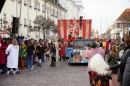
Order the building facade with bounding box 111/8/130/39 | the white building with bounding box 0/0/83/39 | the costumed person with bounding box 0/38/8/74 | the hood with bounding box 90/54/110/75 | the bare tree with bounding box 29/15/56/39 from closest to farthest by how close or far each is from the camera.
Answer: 1. the hood with bounding box 90/54/110/75
2. the costumed person with bounding box 0/38/8/74
3. the white building with bounding box 0/0/83/39
4. the bare tree with bounding box 29/15/56/39
5. the building facade with bounding box 111/8/130/39

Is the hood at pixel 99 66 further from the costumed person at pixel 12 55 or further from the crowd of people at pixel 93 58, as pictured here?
the costumed person at pixel 12 55

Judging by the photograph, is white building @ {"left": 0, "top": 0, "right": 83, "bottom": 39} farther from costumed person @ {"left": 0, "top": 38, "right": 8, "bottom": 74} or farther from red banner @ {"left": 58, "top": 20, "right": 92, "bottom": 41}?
costumed person @ {"left": 0, "top": 38, "right": 8, "bottom": 74}

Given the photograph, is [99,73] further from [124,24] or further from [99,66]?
[124,24]

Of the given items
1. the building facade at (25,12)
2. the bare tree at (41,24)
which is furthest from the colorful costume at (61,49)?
the bare tree at (41,24)

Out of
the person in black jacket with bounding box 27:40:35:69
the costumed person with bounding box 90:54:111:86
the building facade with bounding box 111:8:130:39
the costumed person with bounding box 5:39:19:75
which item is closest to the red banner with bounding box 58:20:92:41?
the building facade with bounding box 111:8:130:39

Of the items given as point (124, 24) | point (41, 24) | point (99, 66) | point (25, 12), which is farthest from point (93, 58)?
point (124, 24)

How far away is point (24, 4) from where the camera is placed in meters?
41.8

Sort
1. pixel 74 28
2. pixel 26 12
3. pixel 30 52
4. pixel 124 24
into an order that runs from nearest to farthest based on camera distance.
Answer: pixel 30 52 → pixel 74 28 → pixel 26 12 → pixel 124 24

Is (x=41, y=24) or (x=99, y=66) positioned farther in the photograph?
(x=41, y=24)

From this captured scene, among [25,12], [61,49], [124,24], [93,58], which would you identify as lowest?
[61,49]

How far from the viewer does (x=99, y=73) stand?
7160mm

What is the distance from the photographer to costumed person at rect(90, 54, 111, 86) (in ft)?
23.4

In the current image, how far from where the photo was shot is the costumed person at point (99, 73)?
7125mm

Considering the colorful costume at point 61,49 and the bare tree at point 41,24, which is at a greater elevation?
the bare tree at point 41,24
